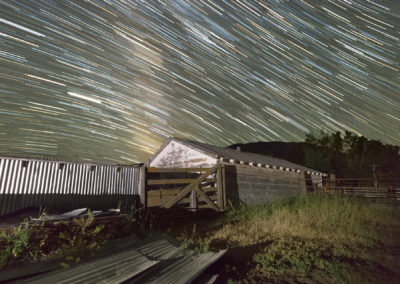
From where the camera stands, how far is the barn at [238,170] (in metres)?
11.7

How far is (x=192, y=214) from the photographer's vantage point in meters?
8.66

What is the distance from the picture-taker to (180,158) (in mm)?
14852

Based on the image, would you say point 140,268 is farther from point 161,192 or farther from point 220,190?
point 220,190

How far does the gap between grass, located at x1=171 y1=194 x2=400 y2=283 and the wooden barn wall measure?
3.08 m

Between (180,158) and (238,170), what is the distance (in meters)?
4.37

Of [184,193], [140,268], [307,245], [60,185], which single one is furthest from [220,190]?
[60,185]

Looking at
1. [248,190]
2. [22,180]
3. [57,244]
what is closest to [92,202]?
[22,180]

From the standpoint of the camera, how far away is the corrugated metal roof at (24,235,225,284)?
262cm

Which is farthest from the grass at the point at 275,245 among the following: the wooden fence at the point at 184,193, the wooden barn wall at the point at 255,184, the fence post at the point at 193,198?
the wooden barn wall at the point at 255,184

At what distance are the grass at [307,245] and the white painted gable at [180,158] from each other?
5018mm

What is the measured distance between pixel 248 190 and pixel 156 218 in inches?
251

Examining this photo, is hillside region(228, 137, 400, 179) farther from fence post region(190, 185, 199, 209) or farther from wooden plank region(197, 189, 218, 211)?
fence post region(190, 185, 199, 209)

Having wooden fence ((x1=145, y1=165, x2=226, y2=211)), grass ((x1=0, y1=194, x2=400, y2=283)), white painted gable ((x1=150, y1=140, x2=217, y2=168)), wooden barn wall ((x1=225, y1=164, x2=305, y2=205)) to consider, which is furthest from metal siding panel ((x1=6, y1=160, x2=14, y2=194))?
wooden barn wall ((x1=225, y1=164, x2=305, y2=205))

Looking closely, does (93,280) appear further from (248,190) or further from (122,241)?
(248,190)
